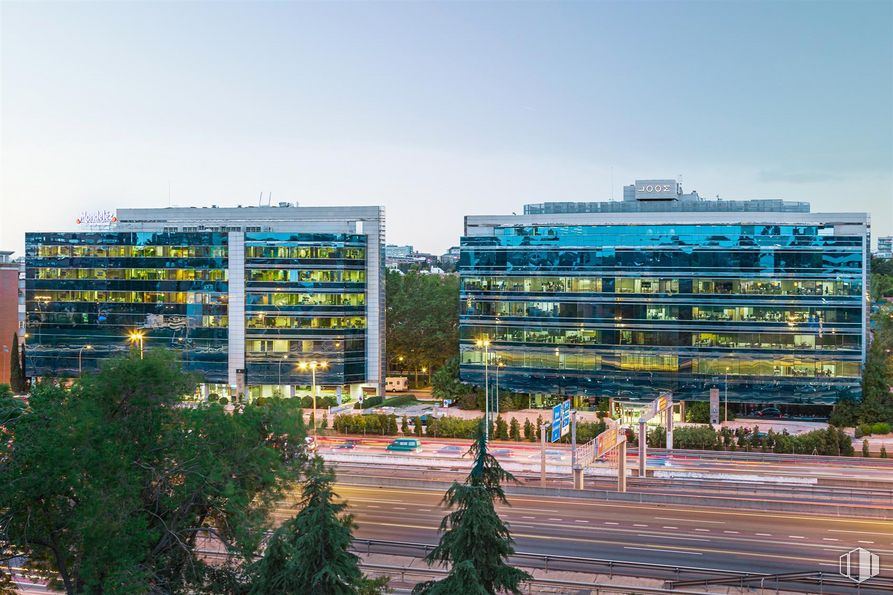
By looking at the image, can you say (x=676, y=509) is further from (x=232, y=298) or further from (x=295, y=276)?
(x=232, y=298)

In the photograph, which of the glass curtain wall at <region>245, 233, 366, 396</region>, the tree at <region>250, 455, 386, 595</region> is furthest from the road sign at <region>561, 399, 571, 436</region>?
the glass curtain wall at <region>245, 233, 366, 396</region>

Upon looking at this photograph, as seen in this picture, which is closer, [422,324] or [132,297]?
[132,297]

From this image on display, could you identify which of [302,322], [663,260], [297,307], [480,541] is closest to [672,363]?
[663,260]

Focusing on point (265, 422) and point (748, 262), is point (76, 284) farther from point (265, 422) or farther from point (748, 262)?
point (265, 422)

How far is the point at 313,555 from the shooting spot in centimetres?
2164

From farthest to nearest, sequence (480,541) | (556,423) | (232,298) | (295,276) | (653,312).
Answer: (232,298) → (295,276) → (653,312) → (556,423) → (480,541)

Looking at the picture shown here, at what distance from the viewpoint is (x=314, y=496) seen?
22141 millimetres

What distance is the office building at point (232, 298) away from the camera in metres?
95.7

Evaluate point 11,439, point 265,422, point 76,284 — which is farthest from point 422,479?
point 76,284

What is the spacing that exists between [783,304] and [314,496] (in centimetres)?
7147

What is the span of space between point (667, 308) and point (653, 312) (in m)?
1.43

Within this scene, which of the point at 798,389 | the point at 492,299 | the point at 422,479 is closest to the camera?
the point at 422,479

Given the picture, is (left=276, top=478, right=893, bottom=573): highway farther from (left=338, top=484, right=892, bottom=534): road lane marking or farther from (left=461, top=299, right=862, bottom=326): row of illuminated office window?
(left=461, top=299, right=862, bottom=326): row of illuminated office window

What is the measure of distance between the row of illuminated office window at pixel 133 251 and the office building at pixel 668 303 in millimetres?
29495
